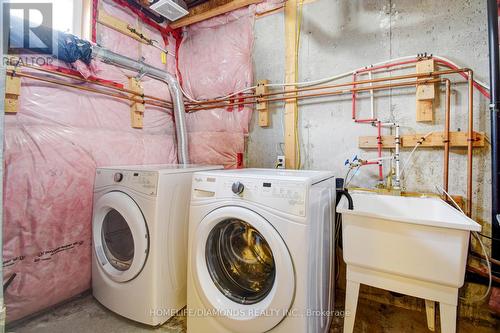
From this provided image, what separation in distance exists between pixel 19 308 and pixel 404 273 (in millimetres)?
A: 2134

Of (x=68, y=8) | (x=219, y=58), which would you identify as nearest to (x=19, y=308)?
(x=68, y=8)

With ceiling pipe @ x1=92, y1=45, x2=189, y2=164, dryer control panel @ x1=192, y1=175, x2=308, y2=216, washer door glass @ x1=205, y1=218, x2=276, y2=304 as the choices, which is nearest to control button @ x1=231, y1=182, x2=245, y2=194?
dryer control panel @ x1=192, y1=175, x2=308, y2=216

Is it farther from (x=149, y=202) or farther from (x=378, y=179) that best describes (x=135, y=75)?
(x=378, y=179)

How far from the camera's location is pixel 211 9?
83.9 inches

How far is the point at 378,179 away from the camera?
1.68 metres

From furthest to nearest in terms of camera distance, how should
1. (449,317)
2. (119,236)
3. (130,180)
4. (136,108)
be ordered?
(136,108)
(119,236)
(130,180)
(449,317)

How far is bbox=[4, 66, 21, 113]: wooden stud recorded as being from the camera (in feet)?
4.46

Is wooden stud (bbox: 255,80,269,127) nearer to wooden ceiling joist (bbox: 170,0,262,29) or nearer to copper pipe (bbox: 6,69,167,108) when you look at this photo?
wooden ceiling joist (bbox: 170,0,262,29)

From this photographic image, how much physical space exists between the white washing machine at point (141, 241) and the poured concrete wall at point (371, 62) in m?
0.94

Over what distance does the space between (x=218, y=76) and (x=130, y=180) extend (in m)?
1.33

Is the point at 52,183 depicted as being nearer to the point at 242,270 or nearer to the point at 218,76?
the point at 242,270

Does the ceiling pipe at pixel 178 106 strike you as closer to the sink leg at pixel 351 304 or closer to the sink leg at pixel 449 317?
the sink leg at pixel 351 304

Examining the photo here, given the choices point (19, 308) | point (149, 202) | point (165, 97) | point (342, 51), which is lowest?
point (19, 308)

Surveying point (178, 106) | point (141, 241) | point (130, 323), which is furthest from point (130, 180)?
point (178, 106)
